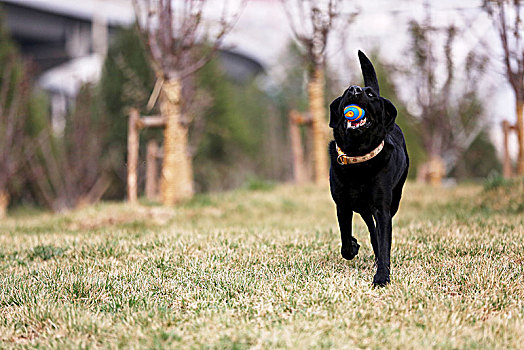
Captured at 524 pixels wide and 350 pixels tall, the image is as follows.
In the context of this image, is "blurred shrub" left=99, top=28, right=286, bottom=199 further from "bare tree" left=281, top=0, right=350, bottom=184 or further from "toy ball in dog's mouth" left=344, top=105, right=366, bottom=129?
"toy ball in dog's mouth" left=344, top=105, right=366, bottom=129

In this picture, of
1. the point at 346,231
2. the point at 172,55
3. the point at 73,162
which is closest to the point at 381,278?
the point at 346,231

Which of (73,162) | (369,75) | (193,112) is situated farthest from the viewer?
Answer: (73,162)

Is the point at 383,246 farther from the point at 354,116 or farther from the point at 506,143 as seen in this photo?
the point at 506,143

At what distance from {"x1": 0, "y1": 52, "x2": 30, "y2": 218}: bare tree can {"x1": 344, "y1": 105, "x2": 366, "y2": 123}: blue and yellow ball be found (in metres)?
11.2

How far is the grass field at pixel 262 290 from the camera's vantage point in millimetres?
2838

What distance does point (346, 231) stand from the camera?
3967 millimetres

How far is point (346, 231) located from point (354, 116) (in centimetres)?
99

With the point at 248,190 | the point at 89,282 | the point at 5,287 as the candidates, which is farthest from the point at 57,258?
the point at 248,190

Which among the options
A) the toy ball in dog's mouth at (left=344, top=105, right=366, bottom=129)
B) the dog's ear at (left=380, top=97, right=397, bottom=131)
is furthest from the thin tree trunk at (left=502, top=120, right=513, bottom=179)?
the toy ball in dog's mouth at (left=344, top=105, right=366, bottom=129)

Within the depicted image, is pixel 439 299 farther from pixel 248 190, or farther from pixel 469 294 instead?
pixel 248 190

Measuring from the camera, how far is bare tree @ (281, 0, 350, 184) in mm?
11031

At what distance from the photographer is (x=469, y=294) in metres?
3.45

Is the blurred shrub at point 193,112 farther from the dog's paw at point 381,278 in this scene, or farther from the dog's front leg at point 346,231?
the dog's paw at point 381,278

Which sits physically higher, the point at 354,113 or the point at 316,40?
the point at 316,40
